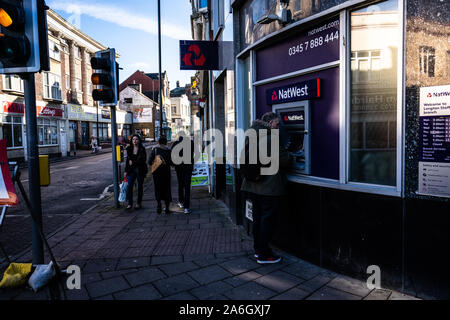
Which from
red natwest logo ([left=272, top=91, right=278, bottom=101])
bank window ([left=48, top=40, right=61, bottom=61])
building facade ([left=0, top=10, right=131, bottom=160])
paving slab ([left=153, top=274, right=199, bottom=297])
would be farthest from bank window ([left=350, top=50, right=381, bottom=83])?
bank window ([left=48, top=40, right=61, bottom=61])

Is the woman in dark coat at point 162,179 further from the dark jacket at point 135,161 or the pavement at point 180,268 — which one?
the pavement at point 180,268

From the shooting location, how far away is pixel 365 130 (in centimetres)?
383

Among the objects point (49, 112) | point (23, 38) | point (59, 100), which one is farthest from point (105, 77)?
point (59, 100)

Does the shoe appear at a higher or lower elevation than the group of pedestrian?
lower

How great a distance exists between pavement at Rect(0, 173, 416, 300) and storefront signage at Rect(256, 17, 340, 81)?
2563 millimetres

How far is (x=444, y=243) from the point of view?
3.06 metres

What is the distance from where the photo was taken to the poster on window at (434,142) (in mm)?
3064

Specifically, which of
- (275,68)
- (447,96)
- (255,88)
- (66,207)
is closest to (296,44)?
(275,68)

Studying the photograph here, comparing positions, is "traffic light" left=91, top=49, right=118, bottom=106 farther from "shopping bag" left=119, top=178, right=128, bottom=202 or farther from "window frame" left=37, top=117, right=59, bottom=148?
"window frame" left=37, top=117, right=59, bottom=148

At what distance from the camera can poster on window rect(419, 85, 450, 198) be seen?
3.06 meters

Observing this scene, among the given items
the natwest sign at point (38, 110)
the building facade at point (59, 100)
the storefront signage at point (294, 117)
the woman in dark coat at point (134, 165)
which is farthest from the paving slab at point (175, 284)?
the natwest sign at point (38, 110)

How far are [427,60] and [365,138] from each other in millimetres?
1009

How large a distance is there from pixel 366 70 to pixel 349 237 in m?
1.85

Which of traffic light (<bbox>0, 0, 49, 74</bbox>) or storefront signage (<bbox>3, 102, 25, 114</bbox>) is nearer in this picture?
traffic light (<bbox>0, 0, 49, 74</bbox>)
